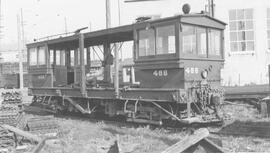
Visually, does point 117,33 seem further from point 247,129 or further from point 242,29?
point 242,29

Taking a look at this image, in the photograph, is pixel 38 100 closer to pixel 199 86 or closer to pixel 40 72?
pixel 40 72

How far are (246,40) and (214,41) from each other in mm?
13148

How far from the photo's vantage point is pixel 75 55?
1574 cm

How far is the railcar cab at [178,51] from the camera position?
10344 millimetres

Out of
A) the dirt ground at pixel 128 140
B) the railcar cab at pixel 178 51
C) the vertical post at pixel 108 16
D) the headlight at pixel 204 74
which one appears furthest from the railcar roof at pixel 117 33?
the dirt ground at pixel 128 140

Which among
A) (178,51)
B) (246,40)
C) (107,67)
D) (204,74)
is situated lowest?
(204,74)

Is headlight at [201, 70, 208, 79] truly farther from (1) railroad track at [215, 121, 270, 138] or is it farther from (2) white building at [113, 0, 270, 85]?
→ (2) white building at [113, 0, 270, 85]

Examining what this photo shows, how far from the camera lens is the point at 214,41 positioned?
11.5 meters

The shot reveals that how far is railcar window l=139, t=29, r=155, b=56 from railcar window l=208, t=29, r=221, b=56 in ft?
5.35

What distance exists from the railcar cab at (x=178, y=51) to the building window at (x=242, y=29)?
1262 centimetres

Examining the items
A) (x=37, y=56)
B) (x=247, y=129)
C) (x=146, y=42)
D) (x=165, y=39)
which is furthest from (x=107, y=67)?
(x=247, y=129)

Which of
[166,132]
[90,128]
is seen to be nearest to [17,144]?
[90,128]

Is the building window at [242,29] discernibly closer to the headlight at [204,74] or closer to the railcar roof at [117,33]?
the railcar roof at [117,33]

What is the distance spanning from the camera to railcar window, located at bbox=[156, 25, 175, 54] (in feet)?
34.4
